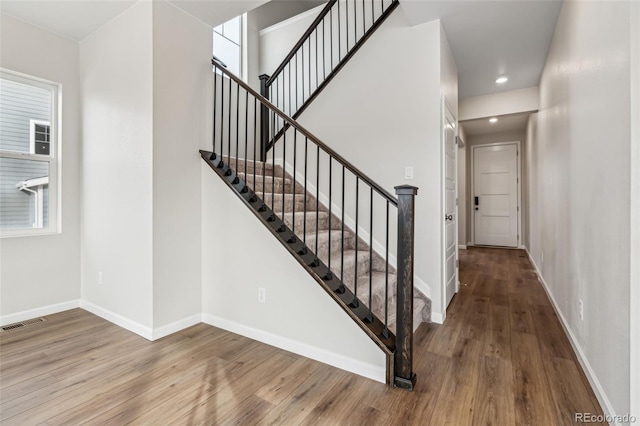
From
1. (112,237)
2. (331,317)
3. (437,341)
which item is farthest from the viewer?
(112,237)

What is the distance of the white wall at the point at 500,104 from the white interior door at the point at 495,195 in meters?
2.36

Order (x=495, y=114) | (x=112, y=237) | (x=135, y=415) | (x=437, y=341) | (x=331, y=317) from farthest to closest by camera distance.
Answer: (x=495, y=114) < (x=112, y=237) < (x=437, y=341) < (x=331, y=317) < (x=135, y=415)

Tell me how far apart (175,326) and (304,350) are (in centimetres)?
112

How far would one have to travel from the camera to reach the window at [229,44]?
4.00 meters

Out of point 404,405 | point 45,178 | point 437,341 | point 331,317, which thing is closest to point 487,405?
point 404,405

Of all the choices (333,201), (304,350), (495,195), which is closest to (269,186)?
(333,201)

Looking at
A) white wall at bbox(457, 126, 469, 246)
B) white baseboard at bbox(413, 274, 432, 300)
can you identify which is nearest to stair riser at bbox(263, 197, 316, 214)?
white baseboard at bbox(413, 274, 432, 300)

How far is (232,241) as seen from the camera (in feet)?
8.28

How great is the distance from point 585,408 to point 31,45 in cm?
470

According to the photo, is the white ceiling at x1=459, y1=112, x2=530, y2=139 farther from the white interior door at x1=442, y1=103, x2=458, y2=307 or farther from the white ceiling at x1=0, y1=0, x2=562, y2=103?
the white interior door at x1=442, y1=103, x2=458, y2=307

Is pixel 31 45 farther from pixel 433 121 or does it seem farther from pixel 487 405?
pixel 487 405

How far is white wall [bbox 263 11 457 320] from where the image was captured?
277cm

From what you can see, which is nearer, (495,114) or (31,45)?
(31,45)

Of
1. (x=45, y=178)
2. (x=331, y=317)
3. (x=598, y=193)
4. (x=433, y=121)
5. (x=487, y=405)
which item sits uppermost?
(x=433, y=121)
